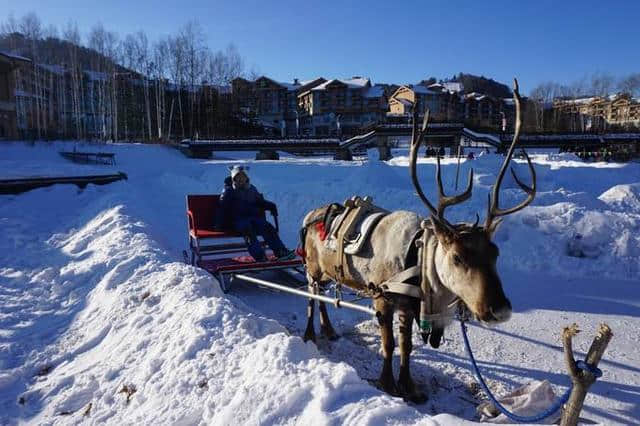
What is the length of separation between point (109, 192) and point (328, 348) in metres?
10.4

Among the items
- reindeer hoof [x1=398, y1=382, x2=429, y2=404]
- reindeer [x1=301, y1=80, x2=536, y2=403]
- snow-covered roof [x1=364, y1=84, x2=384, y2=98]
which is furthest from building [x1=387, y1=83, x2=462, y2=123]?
reindeer hoof [x1=398, y1=382, x2=429, y2=404]

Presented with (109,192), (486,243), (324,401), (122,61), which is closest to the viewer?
(324,401)

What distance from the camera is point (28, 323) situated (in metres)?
4.81

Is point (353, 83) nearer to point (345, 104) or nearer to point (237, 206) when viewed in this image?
point (345, 104)

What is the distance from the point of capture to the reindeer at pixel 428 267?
Result: 2686 millimetres

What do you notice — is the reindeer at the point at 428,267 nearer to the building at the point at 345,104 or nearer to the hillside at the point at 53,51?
the hillside at the point at 53,51

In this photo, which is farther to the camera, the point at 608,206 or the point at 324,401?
the point at 608,206

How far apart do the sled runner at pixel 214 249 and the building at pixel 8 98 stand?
3048 cm

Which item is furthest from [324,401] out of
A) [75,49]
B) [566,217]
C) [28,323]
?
[75,49]

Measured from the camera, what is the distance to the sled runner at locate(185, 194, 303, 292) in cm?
587

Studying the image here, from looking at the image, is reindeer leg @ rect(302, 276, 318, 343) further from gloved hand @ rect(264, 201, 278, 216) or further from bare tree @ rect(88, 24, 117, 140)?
bare tree @ rect(88, 24, 117, 140)

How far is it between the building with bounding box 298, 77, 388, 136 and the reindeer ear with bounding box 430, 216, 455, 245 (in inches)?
2120

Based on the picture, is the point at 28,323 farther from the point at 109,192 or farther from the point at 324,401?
the point at 109,192

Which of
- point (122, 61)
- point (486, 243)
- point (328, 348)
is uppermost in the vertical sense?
point (122, 61)
